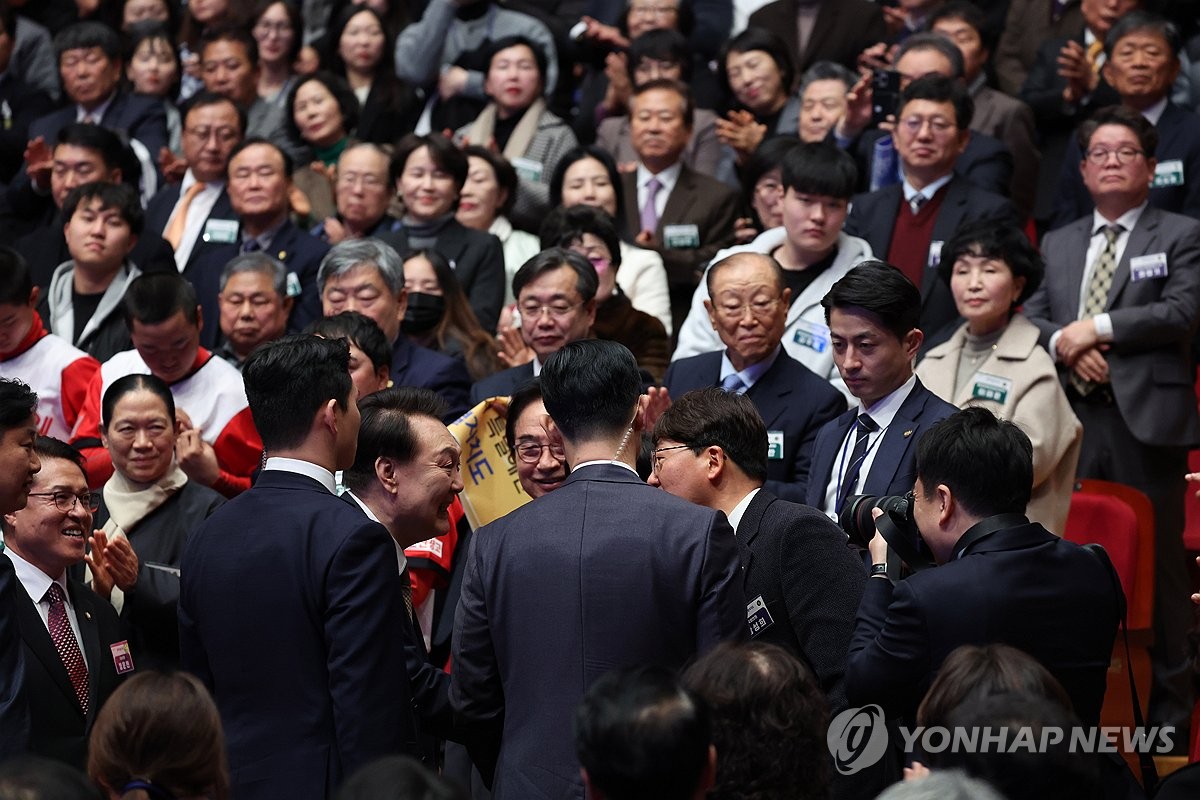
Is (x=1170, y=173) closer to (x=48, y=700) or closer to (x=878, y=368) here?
(x=878, y=368)

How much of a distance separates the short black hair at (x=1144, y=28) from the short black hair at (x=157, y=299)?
4109mm

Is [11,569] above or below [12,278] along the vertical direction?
below

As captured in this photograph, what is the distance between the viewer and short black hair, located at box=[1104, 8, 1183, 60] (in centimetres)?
677

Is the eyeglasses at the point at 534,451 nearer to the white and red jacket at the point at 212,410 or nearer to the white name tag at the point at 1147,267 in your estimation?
the white and red jacket at the point at 212,410

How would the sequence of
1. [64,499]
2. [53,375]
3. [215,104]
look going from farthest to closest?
[215,104] < [53,375] < [64,499]

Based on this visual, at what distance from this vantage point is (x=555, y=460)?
13.7 ft

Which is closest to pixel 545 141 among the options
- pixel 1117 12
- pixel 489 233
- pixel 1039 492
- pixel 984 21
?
pixel 489 233

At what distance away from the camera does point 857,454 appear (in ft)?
13.9

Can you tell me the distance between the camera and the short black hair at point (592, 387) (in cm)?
315

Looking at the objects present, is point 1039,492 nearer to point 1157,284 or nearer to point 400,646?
point 1157,284

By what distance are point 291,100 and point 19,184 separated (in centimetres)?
138

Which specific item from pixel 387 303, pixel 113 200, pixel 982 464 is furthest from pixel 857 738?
pixel 113 200

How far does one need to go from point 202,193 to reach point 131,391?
2.62m

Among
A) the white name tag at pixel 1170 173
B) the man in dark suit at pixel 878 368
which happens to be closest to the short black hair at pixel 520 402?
the man in dark suit at pixel 878 368
